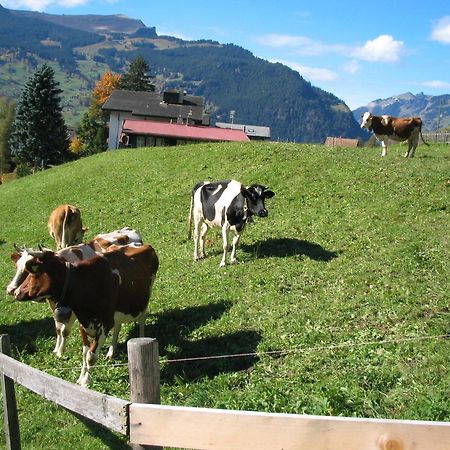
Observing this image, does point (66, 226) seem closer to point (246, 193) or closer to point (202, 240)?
point (202, 240)

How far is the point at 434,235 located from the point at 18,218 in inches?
808

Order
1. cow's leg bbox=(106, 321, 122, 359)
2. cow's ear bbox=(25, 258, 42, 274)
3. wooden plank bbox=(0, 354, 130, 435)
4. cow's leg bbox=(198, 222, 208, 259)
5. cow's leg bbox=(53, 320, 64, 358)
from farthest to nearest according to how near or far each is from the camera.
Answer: cow's leg bbox=(198, 222, 208, 259) < cow's leg bbox=(53, 320, 64, 358) < cow's leg bbox=(106, 321, 122, 359) < cow's ear bbox=(25, 258, 42, 274) < wooden plank bbox=(0, 354, 130, 435)

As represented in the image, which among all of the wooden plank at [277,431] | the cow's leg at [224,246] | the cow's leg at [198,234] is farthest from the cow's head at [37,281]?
the cow's leg at [198,234]

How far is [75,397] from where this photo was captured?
4.96 metres

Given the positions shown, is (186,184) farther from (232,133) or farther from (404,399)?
(232,133)

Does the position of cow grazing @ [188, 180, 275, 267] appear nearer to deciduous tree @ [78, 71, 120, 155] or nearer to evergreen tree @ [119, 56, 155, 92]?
deciduous tree @ [78, 71, 120, 155]

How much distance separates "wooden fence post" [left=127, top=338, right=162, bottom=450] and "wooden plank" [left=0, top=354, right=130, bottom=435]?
0.50 ft

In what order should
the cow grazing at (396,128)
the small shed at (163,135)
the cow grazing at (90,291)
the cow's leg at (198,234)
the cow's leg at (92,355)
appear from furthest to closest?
the small shed at (163,135), the cow grazing at (396,128), the cow's leg at (198,234), the cow's leg at (92,355), the cow grazing at (90,291)

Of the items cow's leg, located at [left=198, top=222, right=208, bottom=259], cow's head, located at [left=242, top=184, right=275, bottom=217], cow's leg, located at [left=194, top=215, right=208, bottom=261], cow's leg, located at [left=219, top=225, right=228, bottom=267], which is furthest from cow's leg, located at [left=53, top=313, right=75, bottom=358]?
cow's head, located at [left=242, top=184, right=275, bottom=217]

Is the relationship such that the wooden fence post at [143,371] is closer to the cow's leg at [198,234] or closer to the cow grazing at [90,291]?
the cow grazing at [90,291]

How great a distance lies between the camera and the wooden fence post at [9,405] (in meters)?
6.44

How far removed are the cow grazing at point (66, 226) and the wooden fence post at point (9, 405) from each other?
12130mm

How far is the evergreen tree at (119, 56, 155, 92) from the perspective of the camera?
124 meters

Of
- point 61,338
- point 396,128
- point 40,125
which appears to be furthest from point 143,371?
point 40,125
